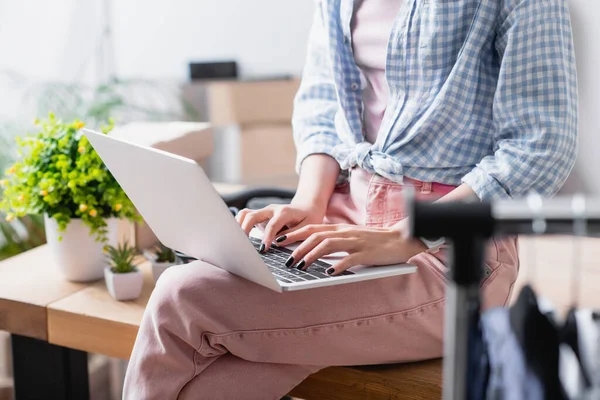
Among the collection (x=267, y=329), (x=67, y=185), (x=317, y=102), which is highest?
(x=317, y=102)

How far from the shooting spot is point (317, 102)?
140 centimetres

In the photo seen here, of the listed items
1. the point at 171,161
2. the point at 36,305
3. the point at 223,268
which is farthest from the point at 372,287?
the point at 36,305

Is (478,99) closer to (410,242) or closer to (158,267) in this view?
(410,242)

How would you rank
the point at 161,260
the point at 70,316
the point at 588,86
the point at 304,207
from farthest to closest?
the point at 588,86 → the point at 161,260 → the point at 70,316 → the point at 304,207

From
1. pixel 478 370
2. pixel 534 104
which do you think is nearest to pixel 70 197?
pixel 534 104

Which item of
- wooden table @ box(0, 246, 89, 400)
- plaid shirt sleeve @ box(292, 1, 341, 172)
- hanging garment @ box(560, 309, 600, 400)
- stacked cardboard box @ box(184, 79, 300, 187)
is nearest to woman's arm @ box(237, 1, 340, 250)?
plaid shirt sleeve @ box(292, 1, 341, 172)

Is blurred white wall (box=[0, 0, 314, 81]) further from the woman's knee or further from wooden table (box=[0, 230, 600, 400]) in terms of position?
the woman's knee

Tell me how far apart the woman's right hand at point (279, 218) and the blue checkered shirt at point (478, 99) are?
0.10 metres

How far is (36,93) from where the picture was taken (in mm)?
2588

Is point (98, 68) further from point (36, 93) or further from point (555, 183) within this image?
point (555, 183)

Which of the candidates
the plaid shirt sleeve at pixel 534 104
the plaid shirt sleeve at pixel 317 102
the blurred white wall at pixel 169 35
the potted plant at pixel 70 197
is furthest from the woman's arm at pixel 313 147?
the blurred white wall at pixel 169 35

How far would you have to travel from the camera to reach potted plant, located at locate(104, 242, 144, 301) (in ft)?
4.69

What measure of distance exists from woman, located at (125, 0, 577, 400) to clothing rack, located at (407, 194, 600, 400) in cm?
46

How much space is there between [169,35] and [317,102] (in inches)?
84.3
